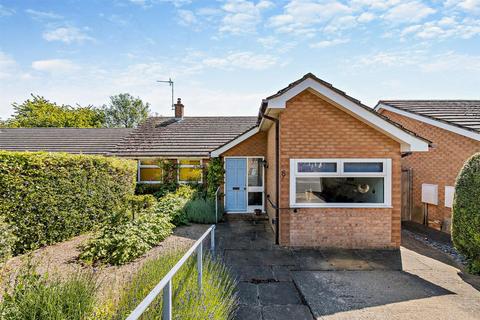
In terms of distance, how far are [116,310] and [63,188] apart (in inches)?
236

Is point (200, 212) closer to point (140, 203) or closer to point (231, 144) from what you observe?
point (140, 203)

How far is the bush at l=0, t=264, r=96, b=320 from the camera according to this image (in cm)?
261

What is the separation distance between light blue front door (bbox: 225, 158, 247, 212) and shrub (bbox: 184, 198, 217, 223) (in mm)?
1571

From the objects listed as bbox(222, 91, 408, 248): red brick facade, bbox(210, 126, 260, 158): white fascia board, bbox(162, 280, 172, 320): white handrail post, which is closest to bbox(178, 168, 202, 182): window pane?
bbox(210, 126, 260, 158): white fascia board

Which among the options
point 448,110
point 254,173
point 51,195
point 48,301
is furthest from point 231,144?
point 448,110

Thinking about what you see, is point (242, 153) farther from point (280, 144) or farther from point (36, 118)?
point (36, 118)

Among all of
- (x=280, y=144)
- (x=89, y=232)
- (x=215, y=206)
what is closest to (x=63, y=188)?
(x=89, y=232)

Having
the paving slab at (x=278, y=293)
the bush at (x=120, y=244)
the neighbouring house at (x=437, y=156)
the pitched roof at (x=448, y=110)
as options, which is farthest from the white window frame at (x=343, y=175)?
the pitched roof at (x=448, y=110)

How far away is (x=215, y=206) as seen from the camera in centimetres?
1021

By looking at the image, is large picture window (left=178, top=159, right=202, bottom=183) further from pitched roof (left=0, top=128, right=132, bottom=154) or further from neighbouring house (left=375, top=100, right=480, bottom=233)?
neighbouring house (left=375, top=100, right=480, bottom=233)

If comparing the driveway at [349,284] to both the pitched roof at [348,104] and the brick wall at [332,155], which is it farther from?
the pitched roof at [348,104]

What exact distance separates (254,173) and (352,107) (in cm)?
591

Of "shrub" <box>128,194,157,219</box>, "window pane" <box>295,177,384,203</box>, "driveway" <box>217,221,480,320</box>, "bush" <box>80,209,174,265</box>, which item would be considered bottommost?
"driveway" <box>217,221,480,320</box>

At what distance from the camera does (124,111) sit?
57281 mm
